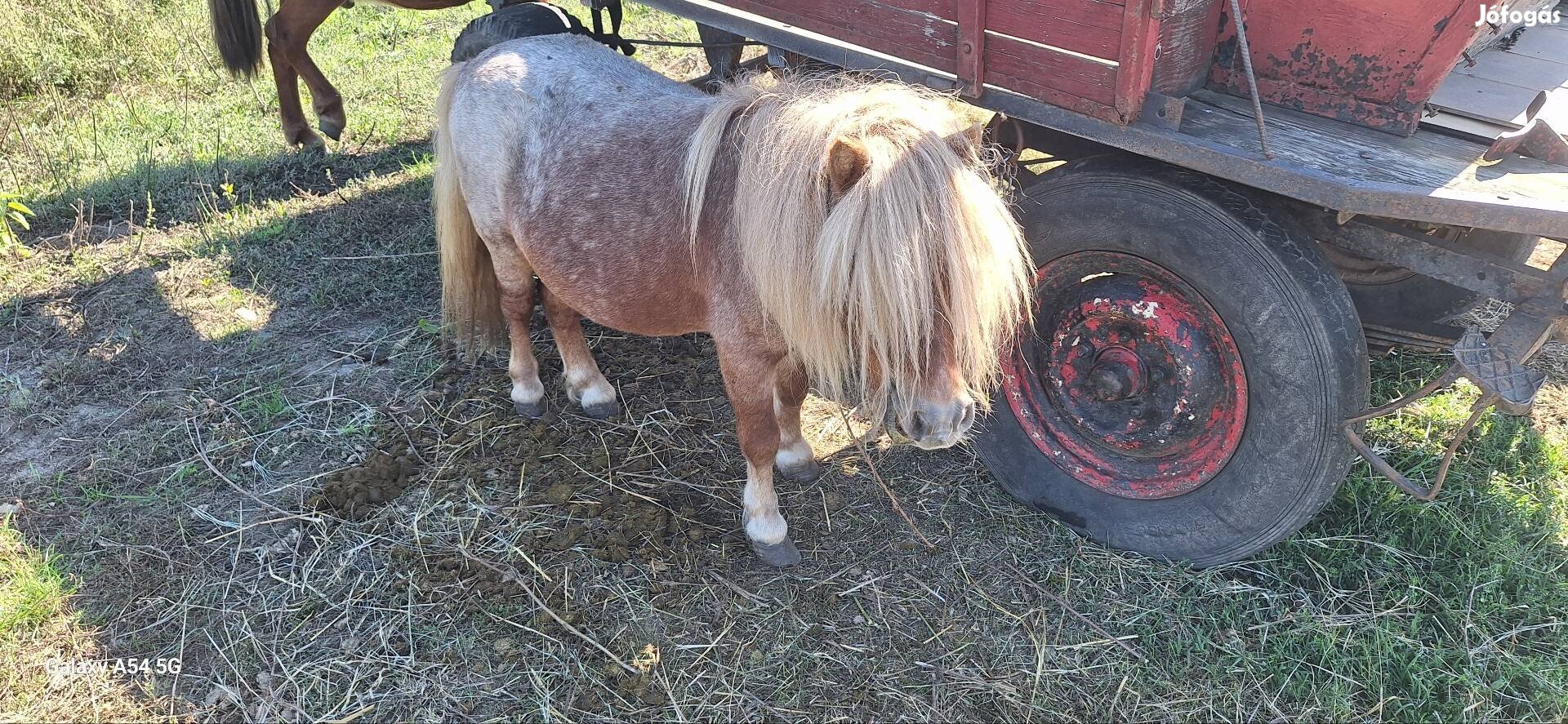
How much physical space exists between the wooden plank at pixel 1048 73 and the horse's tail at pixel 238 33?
467 cm

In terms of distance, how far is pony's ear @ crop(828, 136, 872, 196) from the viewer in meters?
2.00

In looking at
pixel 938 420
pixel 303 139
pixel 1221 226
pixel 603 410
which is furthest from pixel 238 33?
pixel 1221 226

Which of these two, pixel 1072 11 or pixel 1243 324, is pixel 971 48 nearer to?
pixel 1072 11

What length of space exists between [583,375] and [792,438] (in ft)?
3.10

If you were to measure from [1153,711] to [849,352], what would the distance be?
1.39 meters

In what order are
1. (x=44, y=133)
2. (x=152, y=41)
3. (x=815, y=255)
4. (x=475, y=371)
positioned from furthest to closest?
(x=152, y=41), (x=44, y=133), (x=475, y=371), (x=815, y=255)

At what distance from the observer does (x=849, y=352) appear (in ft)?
7.32

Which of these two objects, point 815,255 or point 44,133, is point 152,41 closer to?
point 44,133

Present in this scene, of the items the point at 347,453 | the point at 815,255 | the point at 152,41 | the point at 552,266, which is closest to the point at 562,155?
the point at 552,266

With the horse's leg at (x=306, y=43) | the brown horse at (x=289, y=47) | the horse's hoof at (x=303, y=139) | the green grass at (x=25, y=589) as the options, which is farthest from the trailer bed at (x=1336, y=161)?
the horse's hoof at (x=303, y=139)

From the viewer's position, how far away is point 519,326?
3570 millimetres

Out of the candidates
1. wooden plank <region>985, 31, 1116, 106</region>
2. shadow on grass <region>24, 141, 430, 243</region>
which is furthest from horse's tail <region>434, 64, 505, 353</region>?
shadow on grass <region>24, 141, 430, 243</region>

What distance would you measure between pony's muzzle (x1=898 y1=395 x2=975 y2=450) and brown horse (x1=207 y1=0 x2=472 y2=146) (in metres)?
4.21

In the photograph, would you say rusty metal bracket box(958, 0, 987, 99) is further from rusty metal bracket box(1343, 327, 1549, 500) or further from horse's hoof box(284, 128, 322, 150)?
horse's hoof box(284, 128, 322, 150)
